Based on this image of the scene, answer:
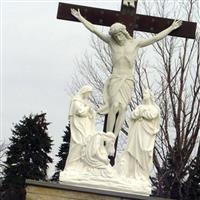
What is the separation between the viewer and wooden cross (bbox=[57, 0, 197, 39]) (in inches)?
441

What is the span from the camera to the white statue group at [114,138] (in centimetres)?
932

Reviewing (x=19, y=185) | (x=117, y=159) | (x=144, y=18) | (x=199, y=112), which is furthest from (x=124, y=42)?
(x=19, y=185)

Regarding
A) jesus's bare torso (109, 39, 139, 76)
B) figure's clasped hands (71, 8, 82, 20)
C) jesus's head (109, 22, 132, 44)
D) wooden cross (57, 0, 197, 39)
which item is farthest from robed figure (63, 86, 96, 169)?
wooden cross (57, 0, 197, 39)

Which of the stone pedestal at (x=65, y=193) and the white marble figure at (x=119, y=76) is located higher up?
the white marble figure at (x=119, y=76)

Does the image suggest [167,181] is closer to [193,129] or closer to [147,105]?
[193,129]

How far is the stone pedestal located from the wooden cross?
3.62 meters

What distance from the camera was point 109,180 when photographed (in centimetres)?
927

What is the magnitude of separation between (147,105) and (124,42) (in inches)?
51.8

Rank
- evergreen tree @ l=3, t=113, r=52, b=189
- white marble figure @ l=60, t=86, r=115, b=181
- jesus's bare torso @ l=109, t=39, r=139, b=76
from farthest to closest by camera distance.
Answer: evergreen tree @ l=3, t=113, r=52, b=189 → jesus's bare torso @ l=109, t=39, r=139, b=76 → white marble figure @ l=60, t=86, r=115, b=181

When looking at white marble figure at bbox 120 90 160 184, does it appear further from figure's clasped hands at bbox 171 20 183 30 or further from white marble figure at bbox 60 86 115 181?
figure's clasped hands at bbox 171 20 183 30

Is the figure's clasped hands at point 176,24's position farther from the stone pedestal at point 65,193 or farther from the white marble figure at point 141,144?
the stone pedestal at point 65,193

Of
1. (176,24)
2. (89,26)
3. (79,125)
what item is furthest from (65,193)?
(176,24)

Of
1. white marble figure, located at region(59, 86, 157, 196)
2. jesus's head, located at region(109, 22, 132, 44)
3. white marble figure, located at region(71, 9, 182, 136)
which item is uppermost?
jesus's head, located at region(109, 22, 132, 44)

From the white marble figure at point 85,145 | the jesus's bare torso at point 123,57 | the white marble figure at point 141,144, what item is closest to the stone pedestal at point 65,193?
the white marble figure at point 85,145
